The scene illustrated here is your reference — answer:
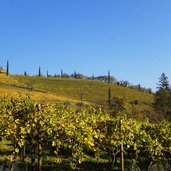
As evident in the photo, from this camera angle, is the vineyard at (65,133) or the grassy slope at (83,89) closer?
the vineyard at (65,133)

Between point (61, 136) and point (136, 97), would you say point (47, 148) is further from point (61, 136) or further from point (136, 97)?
point (136, 97)

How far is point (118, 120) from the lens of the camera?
780 inches

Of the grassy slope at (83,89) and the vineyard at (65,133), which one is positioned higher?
the grassy slope at (83,89)

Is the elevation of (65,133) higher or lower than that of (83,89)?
lower

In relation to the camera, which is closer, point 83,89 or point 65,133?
point 65,133

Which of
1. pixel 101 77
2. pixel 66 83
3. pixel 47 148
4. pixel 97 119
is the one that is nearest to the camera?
pixel 97 119

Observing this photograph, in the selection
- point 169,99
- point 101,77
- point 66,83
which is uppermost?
point 101,77

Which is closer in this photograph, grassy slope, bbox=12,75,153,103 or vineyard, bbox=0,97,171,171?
vineyard, bbox=0,97,171,171

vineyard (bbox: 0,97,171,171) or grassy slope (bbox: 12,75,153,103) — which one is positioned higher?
grassy slope (bbox: 12,75,153,103)

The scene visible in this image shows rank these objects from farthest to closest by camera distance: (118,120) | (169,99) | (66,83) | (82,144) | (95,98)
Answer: (66,83) < (95,98) < (169,99) < (118,120) < (82,144)

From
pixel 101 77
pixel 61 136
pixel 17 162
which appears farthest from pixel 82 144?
pixel 101 77

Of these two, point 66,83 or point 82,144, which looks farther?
point 66,83

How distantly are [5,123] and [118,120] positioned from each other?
5.80m

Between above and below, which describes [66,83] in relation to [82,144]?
above
